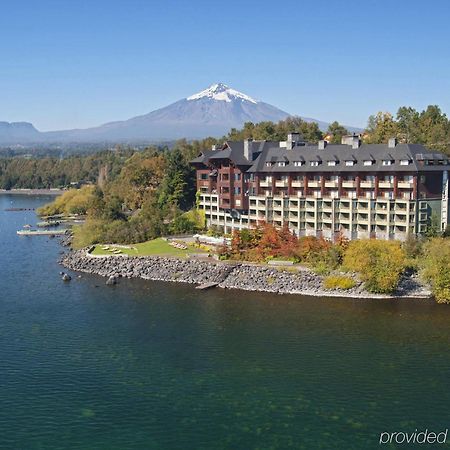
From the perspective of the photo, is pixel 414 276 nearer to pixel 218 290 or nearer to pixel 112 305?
pixel 218 290

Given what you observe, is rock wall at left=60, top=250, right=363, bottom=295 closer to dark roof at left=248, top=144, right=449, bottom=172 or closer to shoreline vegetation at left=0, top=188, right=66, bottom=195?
dark roof at left=248, top=144, right=449, bottom=172

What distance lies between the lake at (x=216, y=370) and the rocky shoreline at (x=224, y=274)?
6.13ft

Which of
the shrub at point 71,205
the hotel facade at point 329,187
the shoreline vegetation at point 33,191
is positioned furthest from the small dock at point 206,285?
the shoreline vegetation at point 33,191

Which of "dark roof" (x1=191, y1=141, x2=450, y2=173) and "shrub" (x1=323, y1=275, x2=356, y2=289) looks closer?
"shrub" (x1=323, y1=275, x2=356, y2=289)

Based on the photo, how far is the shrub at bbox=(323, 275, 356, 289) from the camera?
4938 centimetres

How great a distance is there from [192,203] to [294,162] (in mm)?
20310

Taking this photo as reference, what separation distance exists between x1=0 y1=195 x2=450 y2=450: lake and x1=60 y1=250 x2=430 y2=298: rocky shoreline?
73.5 inches

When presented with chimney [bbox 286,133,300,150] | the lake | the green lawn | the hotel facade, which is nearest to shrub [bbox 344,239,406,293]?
the lake

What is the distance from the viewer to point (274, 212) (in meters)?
65.3

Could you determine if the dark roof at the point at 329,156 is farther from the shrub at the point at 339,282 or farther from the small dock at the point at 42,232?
the small dock at the point at 42,232

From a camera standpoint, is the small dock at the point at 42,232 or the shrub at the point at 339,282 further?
the small dock at the point at 42,232

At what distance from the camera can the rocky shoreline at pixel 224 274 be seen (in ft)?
161

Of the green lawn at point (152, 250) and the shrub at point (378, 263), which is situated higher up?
the shrub at point (378, 263)

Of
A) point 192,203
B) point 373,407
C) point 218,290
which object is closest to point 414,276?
point 218,290
